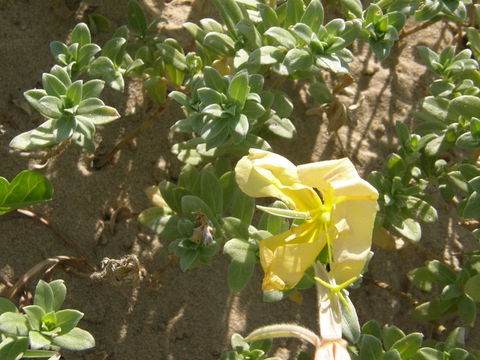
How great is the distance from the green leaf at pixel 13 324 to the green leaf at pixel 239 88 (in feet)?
3.33

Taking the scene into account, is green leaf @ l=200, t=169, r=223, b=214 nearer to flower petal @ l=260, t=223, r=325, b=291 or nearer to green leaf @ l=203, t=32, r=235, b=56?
green leaf @ l=203, t=32, r=235, b=56

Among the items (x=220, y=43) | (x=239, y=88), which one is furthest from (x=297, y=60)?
(x=220, y=43)

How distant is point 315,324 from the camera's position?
2.85 m

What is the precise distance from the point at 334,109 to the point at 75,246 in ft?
4.24

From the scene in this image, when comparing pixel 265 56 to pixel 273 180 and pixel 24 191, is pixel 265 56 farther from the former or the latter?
pixel 24 191

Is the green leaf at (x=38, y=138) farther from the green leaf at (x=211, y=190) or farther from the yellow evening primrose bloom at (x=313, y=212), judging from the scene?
the yellow evening primrose bloom at (x=313, y=212)

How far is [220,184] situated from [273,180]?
691 millimetres

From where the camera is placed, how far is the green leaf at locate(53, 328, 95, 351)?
7.04ft

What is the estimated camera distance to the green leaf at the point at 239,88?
2346 millimetres

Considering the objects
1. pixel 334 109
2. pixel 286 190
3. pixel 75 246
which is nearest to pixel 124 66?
pixel 75 246

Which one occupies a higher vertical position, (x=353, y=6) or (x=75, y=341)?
(x=353, y=6)

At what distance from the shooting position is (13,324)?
82.7 inches

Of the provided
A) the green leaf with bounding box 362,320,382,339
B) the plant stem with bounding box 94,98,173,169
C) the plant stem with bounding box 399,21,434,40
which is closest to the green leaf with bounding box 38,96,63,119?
the plant stem with bounding box 94,98,173,169

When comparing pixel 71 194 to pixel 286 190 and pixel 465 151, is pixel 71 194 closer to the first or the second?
pixel 286 190
